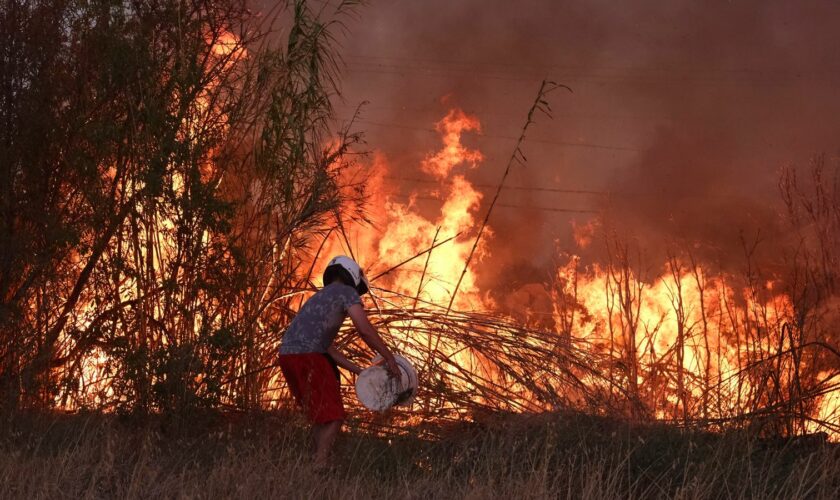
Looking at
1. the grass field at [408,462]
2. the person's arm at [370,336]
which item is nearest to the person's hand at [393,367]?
the person's arm at [370,336]

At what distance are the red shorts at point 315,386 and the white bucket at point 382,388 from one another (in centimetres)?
22

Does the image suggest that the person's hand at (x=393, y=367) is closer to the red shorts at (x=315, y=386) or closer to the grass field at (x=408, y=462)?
the red shorts at (x=315, y=386)

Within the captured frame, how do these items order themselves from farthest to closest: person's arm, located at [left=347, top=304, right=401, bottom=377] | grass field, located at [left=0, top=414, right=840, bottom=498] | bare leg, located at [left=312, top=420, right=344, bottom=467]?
bare leg, located at [left=312, top=420, right=344, bottom=467], person's arm, located at [left=347, top=304, right=401, bottom=377], grass field, located at [left=0, top=414, right=840, bottom=498]

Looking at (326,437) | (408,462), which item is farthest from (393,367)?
(408,462)

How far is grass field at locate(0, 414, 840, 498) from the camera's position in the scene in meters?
5.52

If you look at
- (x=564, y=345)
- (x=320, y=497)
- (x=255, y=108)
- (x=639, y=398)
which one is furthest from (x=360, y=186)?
(x=320, y=497)

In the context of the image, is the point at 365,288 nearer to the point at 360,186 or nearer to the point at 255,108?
the point at 360,186

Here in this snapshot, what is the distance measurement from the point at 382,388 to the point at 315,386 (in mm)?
489

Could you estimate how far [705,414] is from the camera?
7.62 meters

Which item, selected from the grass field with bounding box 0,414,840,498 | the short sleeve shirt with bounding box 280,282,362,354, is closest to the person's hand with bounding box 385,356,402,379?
the short sleeve shirt with bounding box 280,282,362,354

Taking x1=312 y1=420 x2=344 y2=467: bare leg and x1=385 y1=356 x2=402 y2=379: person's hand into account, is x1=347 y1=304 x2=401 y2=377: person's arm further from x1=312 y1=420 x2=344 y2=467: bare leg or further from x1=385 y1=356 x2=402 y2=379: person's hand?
x1=312 y1=420 x2=344 y2=467: bare leg

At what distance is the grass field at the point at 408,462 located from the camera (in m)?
5.52

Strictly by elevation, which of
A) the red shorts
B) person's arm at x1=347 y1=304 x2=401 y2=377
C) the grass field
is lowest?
the grass field

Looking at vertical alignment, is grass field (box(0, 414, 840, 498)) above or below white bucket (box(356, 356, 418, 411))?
below
